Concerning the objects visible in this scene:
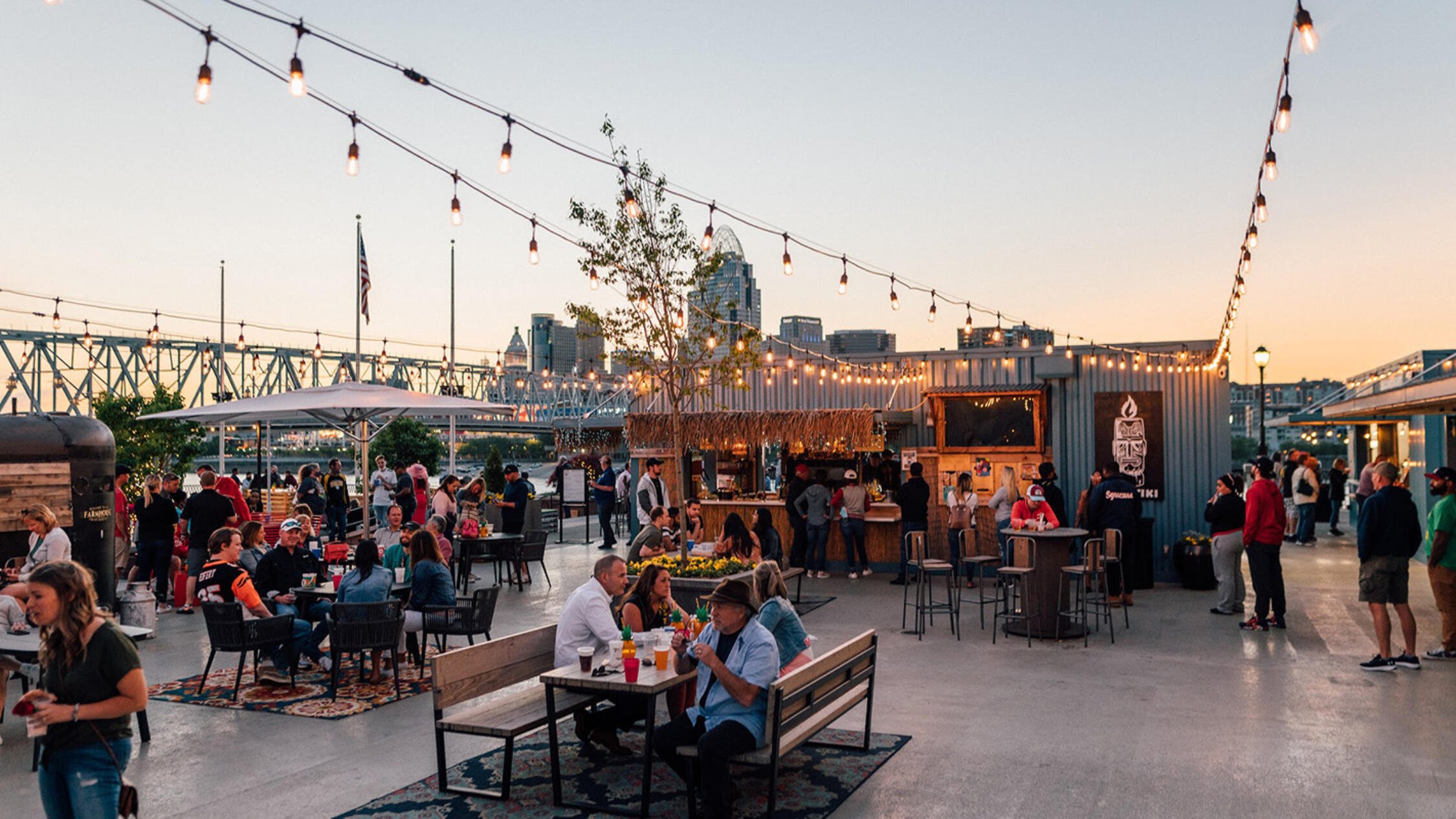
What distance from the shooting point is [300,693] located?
7.73m

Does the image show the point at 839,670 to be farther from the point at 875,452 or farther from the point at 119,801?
the point at 875,452

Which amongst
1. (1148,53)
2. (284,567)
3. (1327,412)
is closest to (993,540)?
(1148,53)

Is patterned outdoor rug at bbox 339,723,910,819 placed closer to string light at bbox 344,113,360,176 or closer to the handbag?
the handbag

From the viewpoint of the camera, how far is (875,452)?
16625mm

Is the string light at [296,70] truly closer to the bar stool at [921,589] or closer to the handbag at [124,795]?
the handbag at [124,795]

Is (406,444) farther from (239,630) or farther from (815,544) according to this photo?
(239,630)

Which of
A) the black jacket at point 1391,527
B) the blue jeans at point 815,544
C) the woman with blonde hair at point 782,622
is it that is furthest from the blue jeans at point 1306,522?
the woman with blonde hair at point 782,622

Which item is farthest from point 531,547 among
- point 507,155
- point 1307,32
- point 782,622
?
point 1307,32

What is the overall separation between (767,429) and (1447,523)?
9.00 m

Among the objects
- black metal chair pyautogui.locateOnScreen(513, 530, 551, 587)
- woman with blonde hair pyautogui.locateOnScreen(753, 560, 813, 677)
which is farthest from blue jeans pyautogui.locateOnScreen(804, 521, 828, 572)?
woman with blonde hair pyautogui.locateOnScreen(753, 560, 813, 677)

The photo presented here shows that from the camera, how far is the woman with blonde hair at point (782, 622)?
18.4 ft

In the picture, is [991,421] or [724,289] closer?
[724,289]

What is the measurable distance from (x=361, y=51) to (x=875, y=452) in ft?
38.1

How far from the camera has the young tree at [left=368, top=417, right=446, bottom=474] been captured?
3234cm
